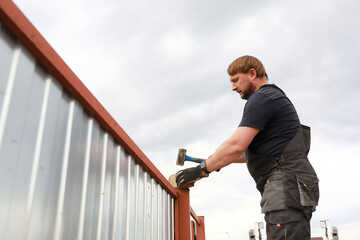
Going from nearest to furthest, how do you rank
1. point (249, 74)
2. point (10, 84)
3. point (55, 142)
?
point (10, 84) → point (55, 142) → point (249, 74)

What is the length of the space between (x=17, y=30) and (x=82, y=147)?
0.72 metres

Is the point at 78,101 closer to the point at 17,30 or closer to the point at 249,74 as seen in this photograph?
the point at 17,30

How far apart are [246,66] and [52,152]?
5.35 ft

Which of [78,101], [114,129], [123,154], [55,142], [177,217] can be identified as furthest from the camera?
Answer: [177,217]

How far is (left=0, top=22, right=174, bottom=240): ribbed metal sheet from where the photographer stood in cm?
124

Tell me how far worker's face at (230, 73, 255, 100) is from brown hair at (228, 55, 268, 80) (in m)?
0.04

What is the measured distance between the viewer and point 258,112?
221 cm

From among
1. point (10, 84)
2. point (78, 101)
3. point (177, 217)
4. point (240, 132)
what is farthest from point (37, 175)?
point (177, 217)

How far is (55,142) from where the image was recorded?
1534 millimetres

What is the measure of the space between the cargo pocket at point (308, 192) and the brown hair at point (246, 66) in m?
0.92

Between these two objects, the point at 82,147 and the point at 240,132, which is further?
the point at 240,132

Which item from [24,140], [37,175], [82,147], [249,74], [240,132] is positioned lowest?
[37,175]

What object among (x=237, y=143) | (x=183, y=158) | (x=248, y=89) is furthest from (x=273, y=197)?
(x=183, y=158)

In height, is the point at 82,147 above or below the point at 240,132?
below
